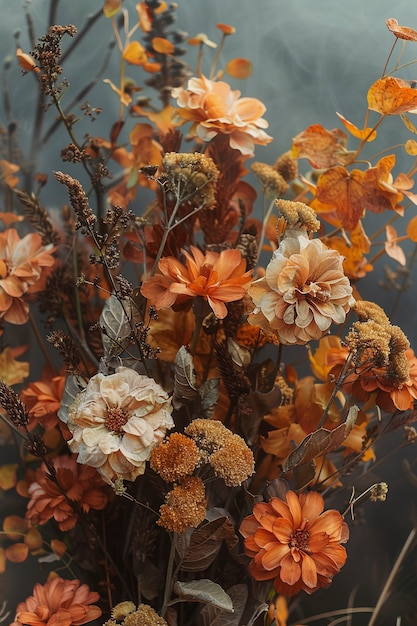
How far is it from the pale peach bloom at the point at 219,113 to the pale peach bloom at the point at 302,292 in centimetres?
19

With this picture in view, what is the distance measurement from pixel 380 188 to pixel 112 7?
41 centimetres

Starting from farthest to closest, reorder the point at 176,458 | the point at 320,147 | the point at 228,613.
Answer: the point at 320,147
the point at 228,613
the point at 176,458

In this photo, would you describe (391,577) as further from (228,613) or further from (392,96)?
(392,96)

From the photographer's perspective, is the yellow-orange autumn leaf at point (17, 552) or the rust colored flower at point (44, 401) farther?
the yellow-orange autumn leaf at point (17, 552)

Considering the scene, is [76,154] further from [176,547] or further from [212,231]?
[176,547]

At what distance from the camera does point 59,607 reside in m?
0.67

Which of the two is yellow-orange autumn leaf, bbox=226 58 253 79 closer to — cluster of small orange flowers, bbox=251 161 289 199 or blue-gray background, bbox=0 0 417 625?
blue-gray background, bbox=0 0 417 625

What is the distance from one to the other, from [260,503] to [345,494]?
303 millimetres

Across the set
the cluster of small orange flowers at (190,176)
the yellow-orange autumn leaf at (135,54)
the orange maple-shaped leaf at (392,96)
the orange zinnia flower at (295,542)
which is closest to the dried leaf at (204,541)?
the orange zinnia flower at (295,542)

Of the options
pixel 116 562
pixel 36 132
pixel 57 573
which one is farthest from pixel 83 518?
pixel 36 132

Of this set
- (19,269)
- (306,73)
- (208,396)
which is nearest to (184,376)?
(208,396)

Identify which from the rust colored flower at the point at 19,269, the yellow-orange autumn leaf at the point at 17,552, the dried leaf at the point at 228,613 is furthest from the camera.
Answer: the yellow-orange autumn leaf at the point at 17,552

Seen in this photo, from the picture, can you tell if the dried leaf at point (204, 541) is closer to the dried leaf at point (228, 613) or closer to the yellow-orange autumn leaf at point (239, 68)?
the dried leaf at point (228, 613)

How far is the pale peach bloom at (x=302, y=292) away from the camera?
55 cm
